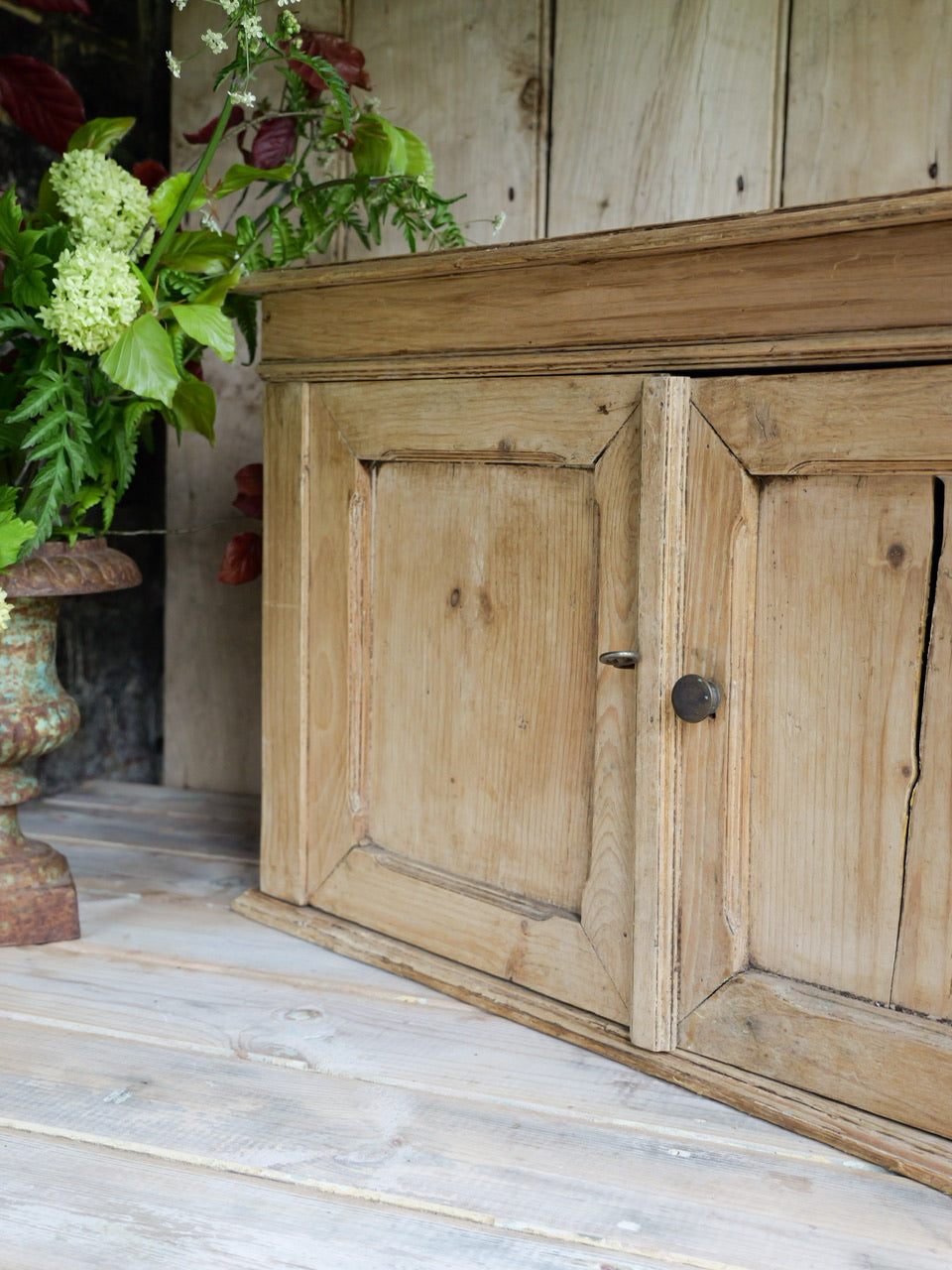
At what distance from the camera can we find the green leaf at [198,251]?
1.41m

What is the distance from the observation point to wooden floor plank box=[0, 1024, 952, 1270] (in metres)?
0.93

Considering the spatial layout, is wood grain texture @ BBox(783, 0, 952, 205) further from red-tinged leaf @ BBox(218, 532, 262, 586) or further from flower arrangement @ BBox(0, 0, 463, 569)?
red-tinged leaf @ BBox(218, 532, 262, 586)

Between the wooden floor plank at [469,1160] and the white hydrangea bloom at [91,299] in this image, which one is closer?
the wooden floor plank at [469,1160]

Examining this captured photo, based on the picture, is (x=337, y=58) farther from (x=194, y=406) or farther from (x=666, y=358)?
(x=666, y=358)

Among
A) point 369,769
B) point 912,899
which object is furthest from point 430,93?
point 912,899

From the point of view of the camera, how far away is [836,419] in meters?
1.03

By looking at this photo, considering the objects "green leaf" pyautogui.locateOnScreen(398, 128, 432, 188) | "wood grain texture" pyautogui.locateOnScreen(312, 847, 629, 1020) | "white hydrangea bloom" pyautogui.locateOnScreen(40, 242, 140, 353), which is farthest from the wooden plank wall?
"wood grain texture" pyautogui.locateOnScreen(312, 847, 629, 1020)

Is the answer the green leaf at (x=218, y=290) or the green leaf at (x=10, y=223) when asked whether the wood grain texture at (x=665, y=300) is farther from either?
the green leaf at (x=10, y=223)

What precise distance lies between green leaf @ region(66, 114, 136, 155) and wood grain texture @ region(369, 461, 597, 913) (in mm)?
507

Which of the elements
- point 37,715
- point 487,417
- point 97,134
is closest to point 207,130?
point 97,134

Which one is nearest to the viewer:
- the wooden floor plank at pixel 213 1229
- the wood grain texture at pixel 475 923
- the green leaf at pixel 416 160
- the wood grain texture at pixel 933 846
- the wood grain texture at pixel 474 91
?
the wooden floor plank at pixel 213 1229

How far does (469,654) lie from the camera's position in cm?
134

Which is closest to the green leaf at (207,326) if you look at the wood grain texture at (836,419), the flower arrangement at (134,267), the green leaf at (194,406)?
the flower arrangement at (134,267)

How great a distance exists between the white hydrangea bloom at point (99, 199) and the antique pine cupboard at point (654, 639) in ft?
0.57
